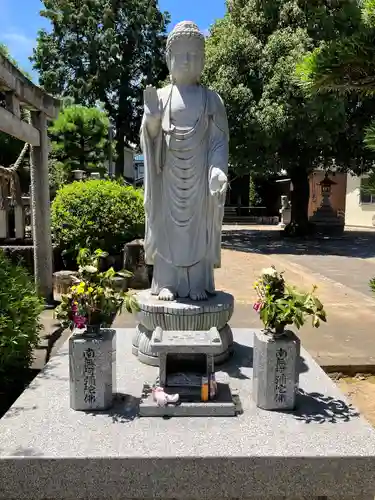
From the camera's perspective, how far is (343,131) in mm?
14328

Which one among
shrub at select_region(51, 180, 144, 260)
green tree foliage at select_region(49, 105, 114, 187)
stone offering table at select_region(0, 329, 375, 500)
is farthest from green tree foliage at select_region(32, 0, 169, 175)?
stone offering table at select_region(0, 329, 375, 500)

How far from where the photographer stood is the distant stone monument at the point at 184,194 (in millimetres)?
4086

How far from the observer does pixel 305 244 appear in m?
16.6

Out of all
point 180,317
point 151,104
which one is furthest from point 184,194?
point 180,317

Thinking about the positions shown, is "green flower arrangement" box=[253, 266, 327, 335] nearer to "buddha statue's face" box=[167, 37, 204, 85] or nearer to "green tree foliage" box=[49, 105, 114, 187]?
"buddha statue's face" box=[167, 37, 204, 85]

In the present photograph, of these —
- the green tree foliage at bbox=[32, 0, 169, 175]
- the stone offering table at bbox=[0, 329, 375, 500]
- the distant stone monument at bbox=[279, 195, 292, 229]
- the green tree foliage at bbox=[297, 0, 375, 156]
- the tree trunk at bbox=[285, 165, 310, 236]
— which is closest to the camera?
the stone offering table at bbox=[0, 329, 375, 500]

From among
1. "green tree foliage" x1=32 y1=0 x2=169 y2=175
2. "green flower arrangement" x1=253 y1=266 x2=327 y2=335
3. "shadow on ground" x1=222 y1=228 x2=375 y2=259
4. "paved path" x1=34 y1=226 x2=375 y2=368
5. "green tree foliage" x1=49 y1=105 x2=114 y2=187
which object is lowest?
"paved path" x1=34 y1=226 x2=375 y2=368

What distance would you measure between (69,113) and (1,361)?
542 inches

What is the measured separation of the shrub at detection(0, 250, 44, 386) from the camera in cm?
364

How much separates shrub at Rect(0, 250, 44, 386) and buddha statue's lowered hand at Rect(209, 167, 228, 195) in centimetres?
203

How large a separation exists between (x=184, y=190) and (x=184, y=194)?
38mm

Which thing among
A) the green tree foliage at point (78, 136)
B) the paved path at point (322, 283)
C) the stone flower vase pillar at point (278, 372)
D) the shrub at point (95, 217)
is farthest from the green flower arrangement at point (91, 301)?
the green tree foliage at point (78, 136)

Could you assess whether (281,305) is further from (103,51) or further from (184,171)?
(103,51)

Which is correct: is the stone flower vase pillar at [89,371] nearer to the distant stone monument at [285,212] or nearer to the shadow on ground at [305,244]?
the shadow on ground at [305,244]
